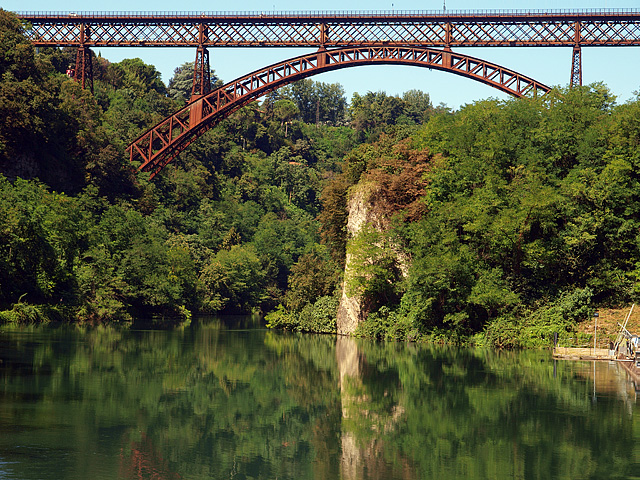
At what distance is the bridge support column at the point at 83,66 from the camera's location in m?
72.2

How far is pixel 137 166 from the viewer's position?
7306cm

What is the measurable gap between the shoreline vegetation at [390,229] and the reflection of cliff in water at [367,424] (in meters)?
12.5

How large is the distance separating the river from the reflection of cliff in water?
4 cm

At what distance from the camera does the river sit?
42.6 feet

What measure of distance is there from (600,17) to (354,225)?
30.3 meters

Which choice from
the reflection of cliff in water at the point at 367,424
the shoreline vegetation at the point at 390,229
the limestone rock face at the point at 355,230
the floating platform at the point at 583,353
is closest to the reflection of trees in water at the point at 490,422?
the reflection of cliff in water at the point at 367,424

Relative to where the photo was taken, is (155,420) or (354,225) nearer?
(155,420)

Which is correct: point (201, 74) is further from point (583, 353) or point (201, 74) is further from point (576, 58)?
point (583, 353)

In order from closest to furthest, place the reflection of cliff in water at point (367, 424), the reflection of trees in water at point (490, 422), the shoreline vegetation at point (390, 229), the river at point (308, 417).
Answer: the reflection of cliff in water at point (367, 424), the river at point (308, 417), the reflection of trees in water at point (490, 422), the shoreline vegetation at point (390, 229)

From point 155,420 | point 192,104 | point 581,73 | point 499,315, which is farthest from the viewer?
point 192,104

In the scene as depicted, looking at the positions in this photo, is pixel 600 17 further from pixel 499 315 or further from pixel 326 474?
pixel 326 474

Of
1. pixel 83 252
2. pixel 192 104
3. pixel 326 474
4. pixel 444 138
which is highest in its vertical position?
pixel 192 104

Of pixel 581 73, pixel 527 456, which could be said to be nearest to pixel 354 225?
pixel 581 73

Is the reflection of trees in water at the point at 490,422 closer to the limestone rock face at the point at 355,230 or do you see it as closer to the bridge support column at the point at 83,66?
the limestone rock face at the point at 355,230
